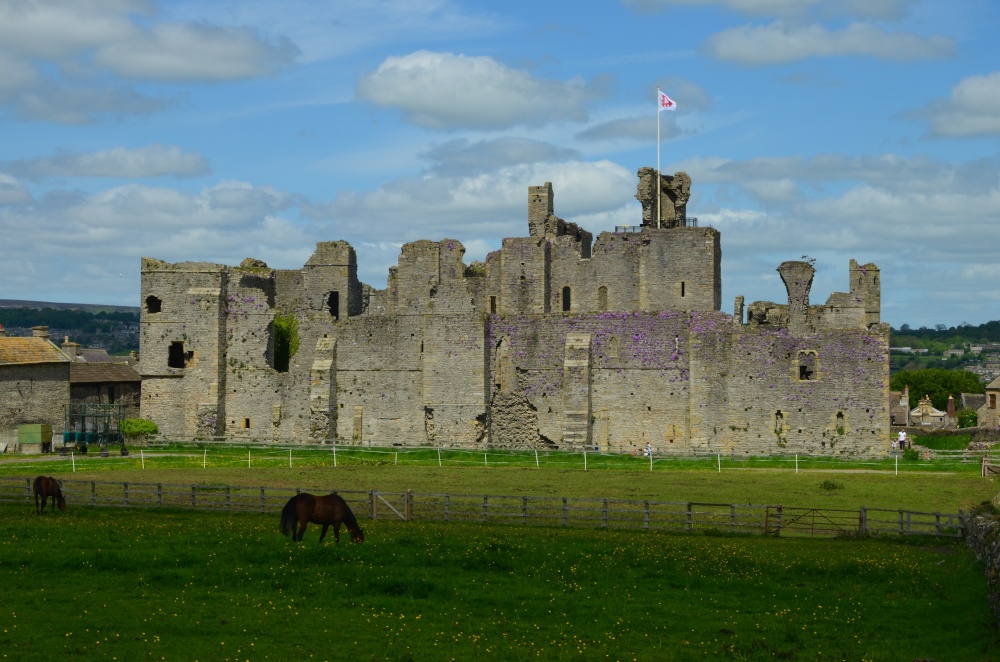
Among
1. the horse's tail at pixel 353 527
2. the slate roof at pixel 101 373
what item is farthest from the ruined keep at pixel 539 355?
the horse's tail at pixel 353 527

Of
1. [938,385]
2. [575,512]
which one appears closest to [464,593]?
[575,512]

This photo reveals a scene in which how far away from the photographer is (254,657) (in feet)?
78.0

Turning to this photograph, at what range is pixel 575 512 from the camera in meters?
42.3

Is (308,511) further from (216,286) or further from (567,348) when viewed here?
(216,286)

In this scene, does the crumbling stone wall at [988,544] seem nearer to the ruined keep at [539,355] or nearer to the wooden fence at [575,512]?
the wooden fence at [575,512]

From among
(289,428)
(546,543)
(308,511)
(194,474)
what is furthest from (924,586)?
(289,428)

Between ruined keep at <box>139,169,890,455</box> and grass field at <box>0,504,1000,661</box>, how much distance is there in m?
29.5

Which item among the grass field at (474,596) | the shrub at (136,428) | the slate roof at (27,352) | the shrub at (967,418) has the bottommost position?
the grass field at (474,596)

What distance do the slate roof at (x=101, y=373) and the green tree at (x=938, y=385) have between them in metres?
93.7

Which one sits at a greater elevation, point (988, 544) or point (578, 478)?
point (578, 478)

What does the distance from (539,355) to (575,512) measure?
94.9 feet

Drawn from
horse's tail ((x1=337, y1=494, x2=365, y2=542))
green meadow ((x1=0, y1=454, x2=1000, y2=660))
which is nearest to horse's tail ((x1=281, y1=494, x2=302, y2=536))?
green meadow ((x1=0, y1=454, x2=1000, y2=660))

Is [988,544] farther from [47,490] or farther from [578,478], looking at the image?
[578,478]

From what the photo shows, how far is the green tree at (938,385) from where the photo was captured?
150 meters
